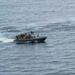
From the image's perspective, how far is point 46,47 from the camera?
13275 centimetres

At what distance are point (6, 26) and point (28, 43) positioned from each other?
29192 millimetres

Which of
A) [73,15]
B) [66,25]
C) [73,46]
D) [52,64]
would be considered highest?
[73,15]

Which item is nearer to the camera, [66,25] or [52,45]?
[52,45]

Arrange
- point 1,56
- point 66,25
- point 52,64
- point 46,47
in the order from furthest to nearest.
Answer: point 66,25 → point 46,47 → point 1,56 → point 52,64

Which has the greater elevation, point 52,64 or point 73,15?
point 73,15

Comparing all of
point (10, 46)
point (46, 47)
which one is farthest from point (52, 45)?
point (10, 46)

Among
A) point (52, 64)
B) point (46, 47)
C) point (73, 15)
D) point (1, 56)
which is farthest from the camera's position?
point (73, 15)

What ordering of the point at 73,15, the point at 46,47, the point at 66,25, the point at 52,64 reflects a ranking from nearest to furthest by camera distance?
the point at 52,64
the point at 46,47
the point at 66,25
the point at 73,15

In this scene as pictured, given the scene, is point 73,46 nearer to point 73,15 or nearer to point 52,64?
point 52,64

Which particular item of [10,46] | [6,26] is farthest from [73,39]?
[6,26]

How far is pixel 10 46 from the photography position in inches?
5305

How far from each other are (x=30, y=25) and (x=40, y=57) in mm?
43422

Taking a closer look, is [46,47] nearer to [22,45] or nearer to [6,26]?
[22,45]

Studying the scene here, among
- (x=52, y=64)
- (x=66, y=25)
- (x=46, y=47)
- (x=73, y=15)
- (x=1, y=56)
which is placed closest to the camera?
(x=52, y=64)
